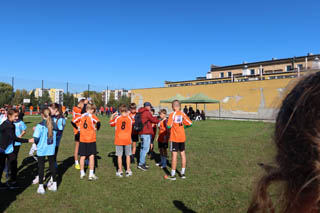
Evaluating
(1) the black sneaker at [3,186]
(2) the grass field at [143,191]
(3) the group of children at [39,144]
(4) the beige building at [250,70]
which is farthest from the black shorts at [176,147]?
(4) the beige building at [250,70]

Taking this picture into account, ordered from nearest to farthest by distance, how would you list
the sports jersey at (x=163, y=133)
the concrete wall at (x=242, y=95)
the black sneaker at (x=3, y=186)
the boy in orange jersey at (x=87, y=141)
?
the black sneaker at (x=3, y=186) < the boy in orange jersey at (x=87, y=141) < the sports jersey at (x=163, y=133) < the concrete wall at (x=242, y=95)

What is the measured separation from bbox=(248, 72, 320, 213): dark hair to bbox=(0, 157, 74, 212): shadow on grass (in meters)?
4.88

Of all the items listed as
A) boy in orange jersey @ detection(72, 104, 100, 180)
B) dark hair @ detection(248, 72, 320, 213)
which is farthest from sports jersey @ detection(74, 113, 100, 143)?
dark hair @ detection(248, 72, 320, 213)

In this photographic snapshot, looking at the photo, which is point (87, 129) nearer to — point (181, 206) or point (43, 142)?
point (43, 142)

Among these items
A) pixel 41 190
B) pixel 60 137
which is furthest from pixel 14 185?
pixel 60 137

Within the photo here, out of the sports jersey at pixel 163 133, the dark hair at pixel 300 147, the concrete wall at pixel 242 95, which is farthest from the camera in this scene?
the concrete wall at pixel 242 95

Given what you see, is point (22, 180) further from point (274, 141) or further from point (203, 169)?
point (274, 141)

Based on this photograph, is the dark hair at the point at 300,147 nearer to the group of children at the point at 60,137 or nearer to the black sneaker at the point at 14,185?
the group of children at the point at 60,137

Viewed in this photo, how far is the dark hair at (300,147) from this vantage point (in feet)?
2.47

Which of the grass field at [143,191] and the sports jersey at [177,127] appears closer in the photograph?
the grass field at [143,191]

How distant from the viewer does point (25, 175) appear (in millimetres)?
6035

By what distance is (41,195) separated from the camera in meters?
4.73

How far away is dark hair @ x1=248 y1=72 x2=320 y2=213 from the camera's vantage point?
0.75 metres

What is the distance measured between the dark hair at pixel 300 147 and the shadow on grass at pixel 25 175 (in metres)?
4.88
